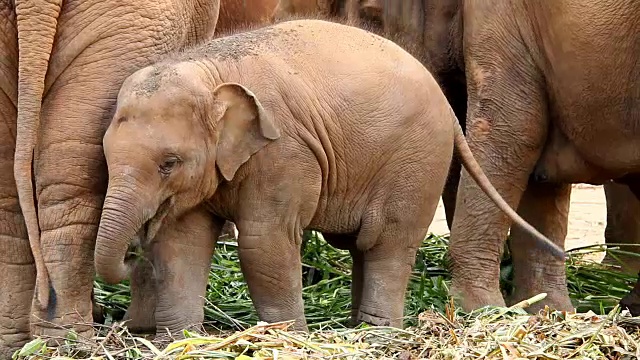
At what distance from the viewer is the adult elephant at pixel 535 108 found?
554 cm

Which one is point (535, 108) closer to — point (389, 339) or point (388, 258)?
point (388, 258)

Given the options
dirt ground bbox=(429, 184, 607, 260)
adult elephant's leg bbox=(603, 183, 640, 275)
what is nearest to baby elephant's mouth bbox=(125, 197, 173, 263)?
adult elephant's leg bbox=(603, 183, 640, 275)

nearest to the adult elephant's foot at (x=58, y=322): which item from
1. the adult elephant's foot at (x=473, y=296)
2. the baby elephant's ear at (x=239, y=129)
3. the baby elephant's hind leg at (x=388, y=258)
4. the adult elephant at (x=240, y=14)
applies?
the baby elephant's ear at (x=239, y=129)

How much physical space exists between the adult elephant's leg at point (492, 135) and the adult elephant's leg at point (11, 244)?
5.44ft

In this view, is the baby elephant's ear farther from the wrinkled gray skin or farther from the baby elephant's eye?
the wrinkled gray skin

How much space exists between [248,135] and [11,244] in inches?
31.5

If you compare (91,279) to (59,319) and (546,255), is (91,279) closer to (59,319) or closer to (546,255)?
(59,319)

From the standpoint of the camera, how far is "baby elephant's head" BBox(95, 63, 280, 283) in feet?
14.7

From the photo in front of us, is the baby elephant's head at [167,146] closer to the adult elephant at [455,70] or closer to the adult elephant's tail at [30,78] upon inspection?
the adult elephant's tail at [30,78]

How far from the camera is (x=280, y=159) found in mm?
4789

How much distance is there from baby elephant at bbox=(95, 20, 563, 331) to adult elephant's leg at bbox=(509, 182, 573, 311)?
0.89 meters

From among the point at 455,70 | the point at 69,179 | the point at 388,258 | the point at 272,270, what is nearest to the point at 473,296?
the point at 388,258

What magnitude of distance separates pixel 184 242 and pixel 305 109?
0.54 meters

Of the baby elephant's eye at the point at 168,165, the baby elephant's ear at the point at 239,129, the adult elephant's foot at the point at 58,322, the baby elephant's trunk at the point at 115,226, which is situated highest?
the baby elephant's ear at the point at 239,129
